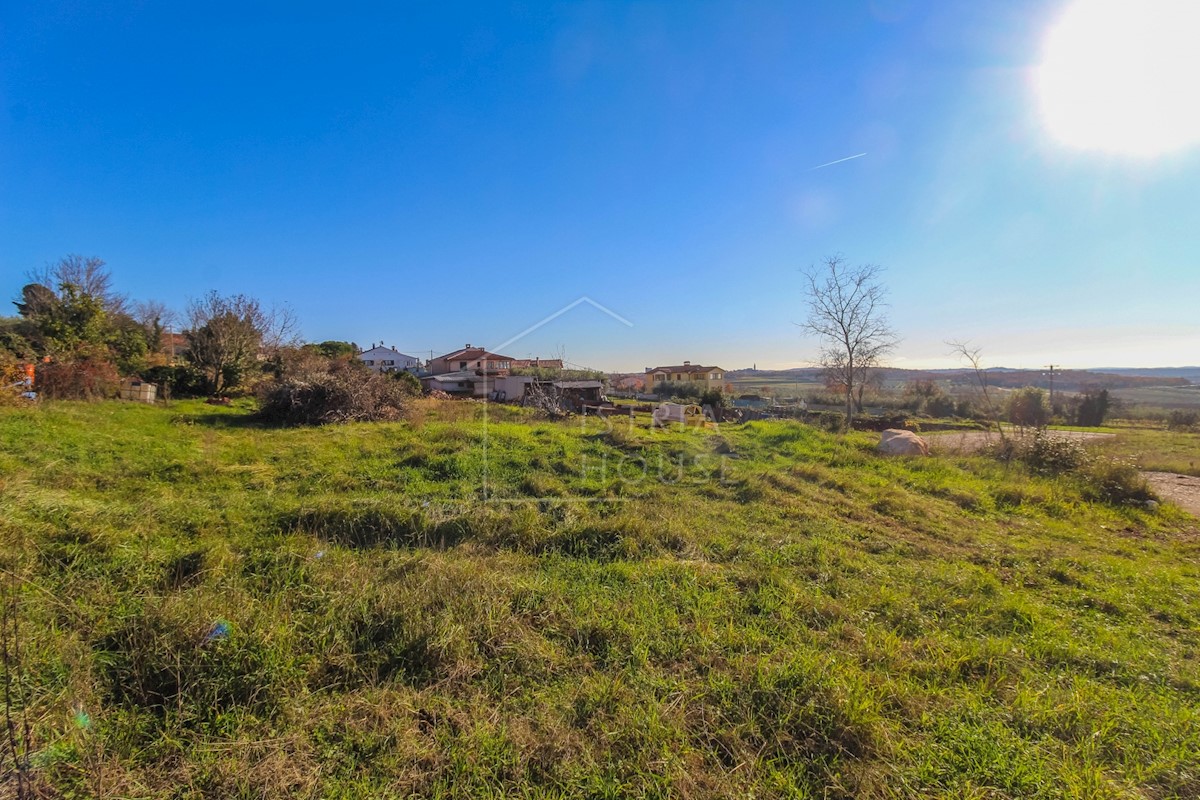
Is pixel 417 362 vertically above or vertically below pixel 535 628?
above

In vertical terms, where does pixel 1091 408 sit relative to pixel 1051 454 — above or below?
above

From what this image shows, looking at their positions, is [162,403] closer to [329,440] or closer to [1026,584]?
[329,440]

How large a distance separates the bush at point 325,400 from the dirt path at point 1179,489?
54.1ft

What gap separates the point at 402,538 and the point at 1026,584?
19.5 ft

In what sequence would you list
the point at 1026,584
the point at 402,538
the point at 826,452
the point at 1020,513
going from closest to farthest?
1. the point at 1026,584
2. the point at 402,538
3. the point at 1020,513
4. the point at 826,452

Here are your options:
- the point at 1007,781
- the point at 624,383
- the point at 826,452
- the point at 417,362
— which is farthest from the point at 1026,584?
the point at 417,362

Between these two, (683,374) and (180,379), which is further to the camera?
(683,374)

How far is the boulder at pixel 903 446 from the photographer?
33.0ft

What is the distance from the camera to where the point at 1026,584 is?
158 inches

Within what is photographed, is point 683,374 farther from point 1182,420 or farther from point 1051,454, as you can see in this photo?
point 1051,454

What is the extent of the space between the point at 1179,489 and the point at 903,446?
4.75 m

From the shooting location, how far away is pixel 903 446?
10.2m

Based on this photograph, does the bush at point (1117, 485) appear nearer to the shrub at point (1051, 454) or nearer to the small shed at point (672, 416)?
the shrub at point (1051, 454)

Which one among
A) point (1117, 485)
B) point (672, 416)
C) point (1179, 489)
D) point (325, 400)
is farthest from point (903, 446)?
point (325, 400)
